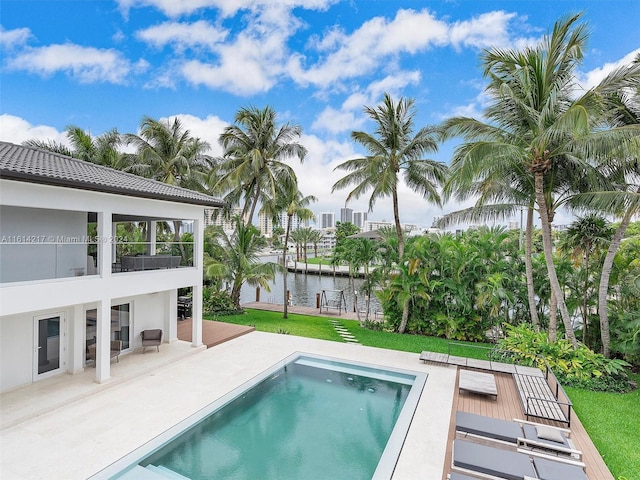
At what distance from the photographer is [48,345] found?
28.8 ft

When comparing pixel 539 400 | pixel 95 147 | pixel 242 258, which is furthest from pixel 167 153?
pixel 539 400

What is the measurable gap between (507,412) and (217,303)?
550 inches

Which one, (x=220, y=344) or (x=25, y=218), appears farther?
(x=220, y=344)

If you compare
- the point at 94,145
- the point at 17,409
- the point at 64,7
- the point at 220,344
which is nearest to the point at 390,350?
the point at 220,344

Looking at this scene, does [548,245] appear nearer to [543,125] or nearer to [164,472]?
[543,125]

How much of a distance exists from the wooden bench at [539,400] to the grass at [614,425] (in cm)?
57

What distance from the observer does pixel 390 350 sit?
1198 centimetres

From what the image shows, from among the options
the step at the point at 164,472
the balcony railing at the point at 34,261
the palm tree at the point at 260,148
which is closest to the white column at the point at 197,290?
the balcony railing at the point at 34,261

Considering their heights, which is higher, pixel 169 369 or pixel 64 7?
pixel 64 7

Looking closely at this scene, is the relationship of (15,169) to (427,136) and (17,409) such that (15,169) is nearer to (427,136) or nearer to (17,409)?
(17,409)

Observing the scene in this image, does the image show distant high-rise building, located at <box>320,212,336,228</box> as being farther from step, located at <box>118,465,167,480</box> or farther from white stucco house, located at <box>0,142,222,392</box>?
step, located at <box>118,465,167,480</box>

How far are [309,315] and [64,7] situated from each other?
16.5 meters

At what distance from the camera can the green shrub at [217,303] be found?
57.1ft

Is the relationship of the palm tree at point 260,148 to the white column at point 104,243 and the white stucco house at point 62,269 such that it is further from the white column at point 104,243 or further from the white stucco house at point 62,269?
the white column at point 104,243
